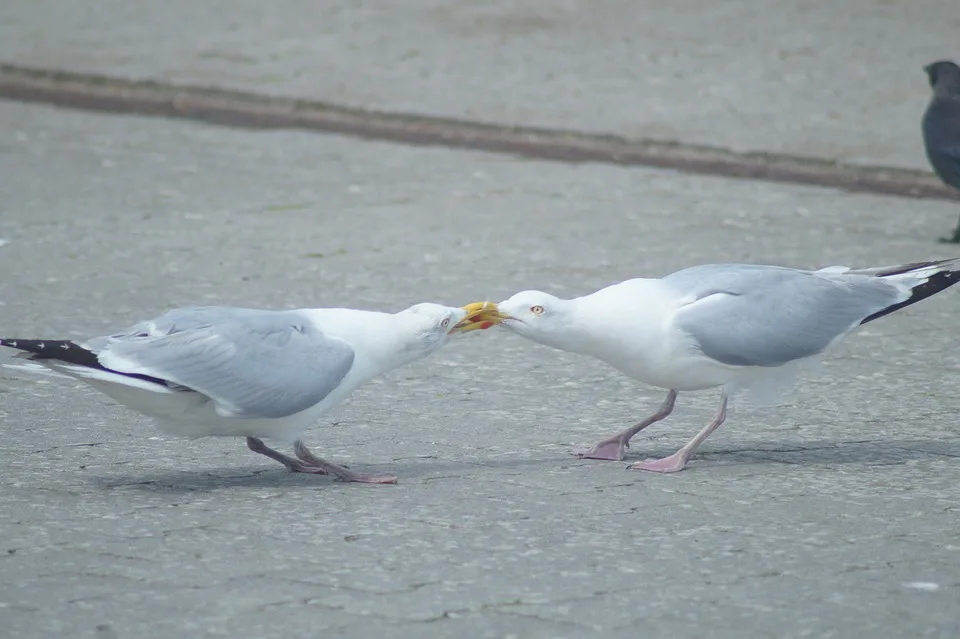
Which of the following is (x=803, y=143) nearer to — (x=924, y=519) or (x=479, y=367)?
(x=479, y=367)

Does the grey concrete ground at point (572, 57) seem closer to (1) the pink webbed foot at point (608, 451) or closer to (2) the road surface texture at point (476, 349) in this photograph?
(2) the road surface texture at point (476, 349)

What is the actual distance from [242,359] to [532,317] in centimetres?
76

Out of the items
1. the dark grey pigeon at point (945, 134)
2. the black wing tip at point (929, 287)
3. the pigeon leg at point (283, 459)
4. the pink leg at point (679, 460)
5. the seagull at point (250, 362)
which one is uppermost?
the dark grey pigeon at point (945, 134)

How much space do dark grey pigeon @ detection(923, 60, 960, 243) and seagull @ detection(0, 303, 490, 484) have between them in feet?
12.6

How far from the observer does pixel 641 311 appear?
4059 millimetres

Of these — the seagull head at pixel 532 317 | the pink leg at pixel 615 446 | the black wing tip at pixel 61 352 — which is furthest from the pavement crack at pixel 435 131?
the black wing tip at pixel 61 352

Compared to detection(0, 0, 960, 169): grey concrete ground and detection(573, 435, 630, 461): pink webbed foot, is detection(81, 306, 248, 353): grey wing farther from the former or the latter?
detection(0, 0, 960, 169): grey concrete ground

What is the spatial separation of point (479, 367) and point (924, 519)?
6.09 ft

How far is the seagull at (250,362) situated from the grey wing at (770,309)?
592 mm

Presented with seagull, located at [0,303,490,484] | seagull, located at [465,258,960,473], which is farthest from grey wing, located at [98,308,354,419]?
seagull, located at [465,258,960,473]

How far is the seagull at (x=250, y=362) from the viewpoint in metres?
3.72

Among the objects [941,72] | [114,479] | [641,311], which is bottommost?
[114,479]

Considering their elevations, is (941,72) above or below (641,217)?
above

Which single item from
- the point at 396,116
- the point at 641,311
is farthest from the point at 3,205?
the point at 641,311
